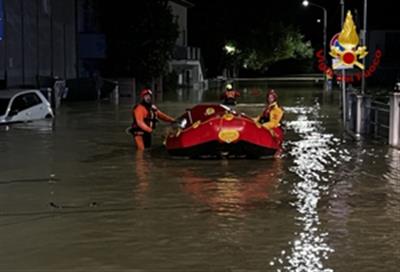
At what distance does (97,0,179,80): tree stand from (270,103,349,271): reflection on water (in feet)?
80.7

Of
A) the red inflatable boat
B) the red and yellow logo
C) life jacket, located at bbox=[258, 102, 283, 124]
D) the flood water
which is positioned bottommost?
the flood water

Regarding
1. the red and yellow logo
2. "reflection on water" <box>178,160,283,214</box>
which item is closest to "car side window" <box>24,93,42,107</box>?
the red and yellow logo

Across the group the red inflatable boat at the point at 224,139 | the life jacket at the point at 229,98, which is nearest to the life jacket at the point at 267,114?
the red inflatable boat at the point at 224,139

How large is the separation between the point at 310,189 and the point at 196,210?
2.64 meters

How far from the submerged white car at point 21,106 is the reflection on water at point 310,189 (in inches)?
325

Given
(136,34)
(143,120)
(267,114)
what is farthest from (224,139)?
(136,34)

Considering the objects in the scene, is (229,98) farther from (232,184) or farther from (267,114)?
(232,184)

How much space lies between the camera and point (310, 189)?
12.9 m

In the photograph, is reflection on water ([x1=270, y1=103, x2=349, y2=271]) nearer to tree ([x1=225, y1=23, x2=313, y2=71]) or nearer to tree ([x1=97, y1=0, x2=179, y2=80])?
tree ([x1=97, y1=0, x2=179, y2=80])

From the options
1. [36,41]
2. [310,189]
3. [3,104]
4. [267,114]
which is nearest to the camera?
[310,189]

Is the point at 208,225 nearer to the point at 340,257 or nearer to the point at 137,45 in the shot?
the point at 340,257

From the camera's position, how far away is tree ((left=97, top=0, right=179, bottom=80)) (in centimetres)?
4991

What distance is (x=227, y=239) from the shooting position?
30.2 ft

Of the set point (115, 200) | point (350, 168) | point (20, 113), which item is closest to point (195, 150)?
point (350, 168)
